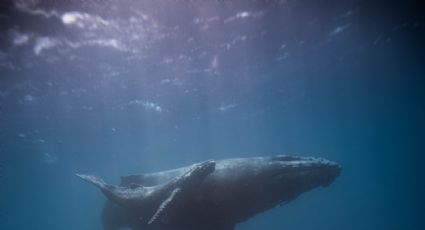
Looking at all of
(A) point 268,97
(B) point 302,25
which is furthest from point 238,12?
(A) point 268,97

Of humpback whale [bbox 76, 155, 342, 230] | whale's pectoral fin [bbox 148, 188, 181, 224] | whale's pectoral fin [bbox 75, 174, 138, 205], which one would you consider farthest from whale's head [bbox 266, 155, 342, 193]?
whale's pectoral fin [bbox 75, 174, 138, 205]

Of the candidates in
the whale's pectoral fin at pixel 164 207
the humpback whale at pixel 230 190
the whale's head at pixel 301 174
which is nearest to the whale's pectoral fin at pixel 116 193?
the humpback whale at pixel 230 190

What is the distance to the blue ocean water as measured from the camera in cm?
1648

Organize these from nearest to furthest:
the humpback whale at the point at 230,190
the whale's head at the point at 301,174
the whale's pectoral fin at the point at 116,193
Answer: the humpback whale at the point at 230,190, the whale's head at the point at 301,174, the whale's pectoral fin at the point at 116,193

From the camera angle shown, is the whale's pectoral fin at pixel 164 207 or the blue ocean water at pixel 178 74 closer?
the whale's pectoral fin at pixel 164 207

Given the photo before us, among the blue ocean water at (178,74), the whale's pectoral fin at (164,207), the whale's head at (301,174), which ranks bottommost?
the whale's pectoral fin at (164,207)

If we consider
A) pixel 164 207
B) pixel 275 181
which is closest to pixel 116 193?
pixel 164 207

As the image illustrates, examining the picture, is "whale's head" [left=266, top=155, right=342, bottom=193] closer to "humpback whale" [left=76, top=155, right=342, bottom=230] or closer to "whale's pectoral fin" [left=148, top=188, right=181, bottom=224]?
"humpback whale" [left=76, top=155, right=342, bottom=230]

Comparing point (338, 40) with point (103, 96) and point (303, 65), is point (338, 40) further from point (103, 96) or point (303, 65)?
point (103, 96)

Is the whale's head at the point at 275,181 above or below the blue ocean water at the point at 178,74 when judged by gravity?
below

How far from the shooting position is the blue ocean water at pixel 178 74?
54.1 feet

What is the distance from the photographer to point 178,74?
25.2 m

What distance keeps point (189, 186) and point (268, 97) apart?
1214 inches

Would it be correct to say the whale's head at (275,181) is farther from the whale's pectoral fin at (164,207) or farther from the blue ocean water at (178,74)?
the blue ocean water at (178,74)
